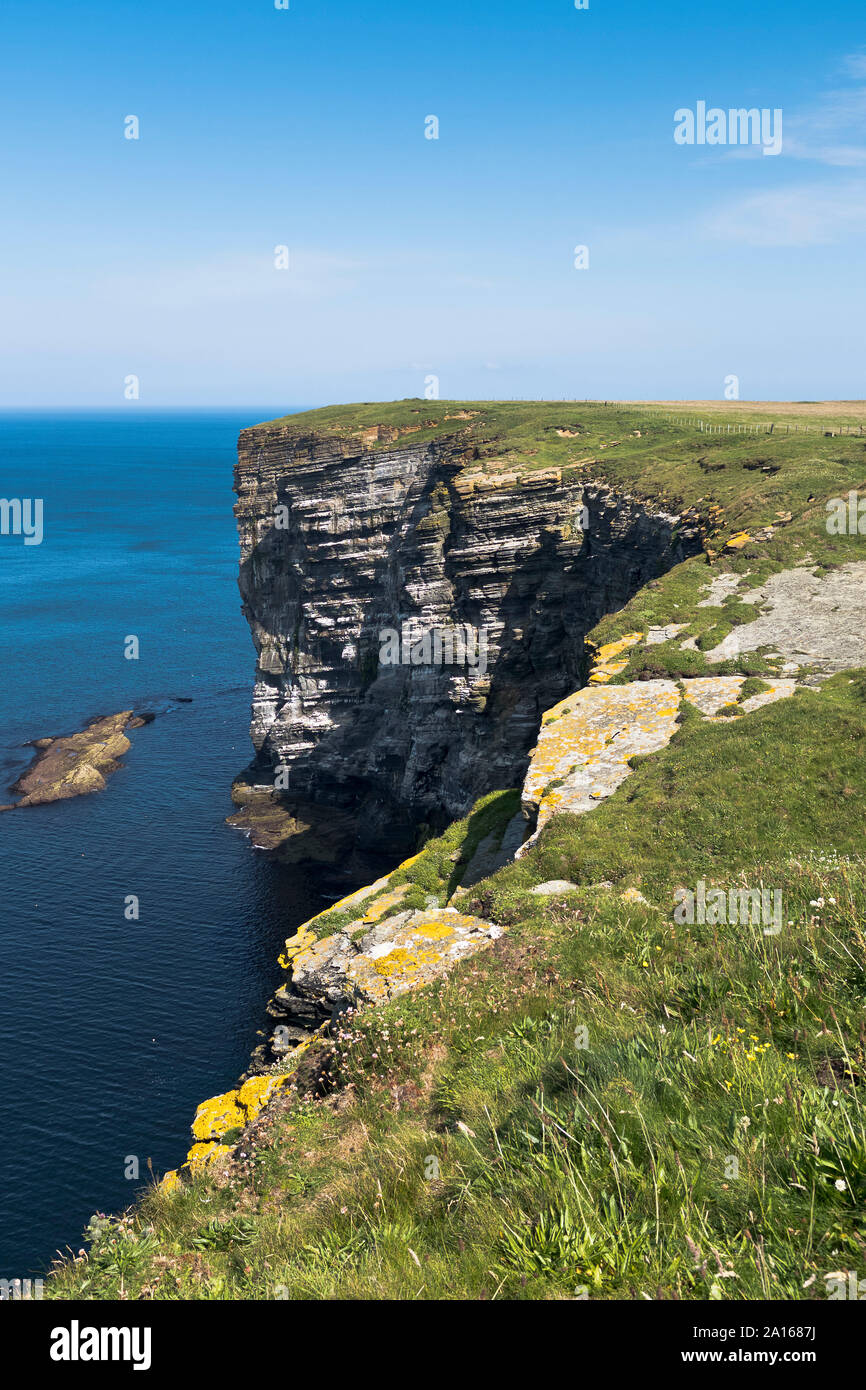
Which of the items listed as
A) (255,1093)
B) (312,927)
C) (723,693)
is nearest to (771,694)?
(723,693)

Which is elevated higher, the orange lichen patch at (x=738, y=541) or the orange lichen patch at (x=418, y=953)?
the orange lichen patch at (x=738, y=541)

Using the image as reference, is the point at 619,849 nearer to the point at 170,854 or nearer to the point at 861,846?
the point at 861,846

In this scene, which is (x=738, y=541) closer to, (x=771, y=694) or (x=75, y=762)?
(x=771, y=694)

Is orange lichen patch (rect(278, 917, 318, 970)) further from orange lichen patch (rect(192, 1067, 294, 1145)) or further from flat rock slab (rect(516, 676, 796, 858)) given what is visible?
flat rock slab (rect(516, 676, 796, 858))
